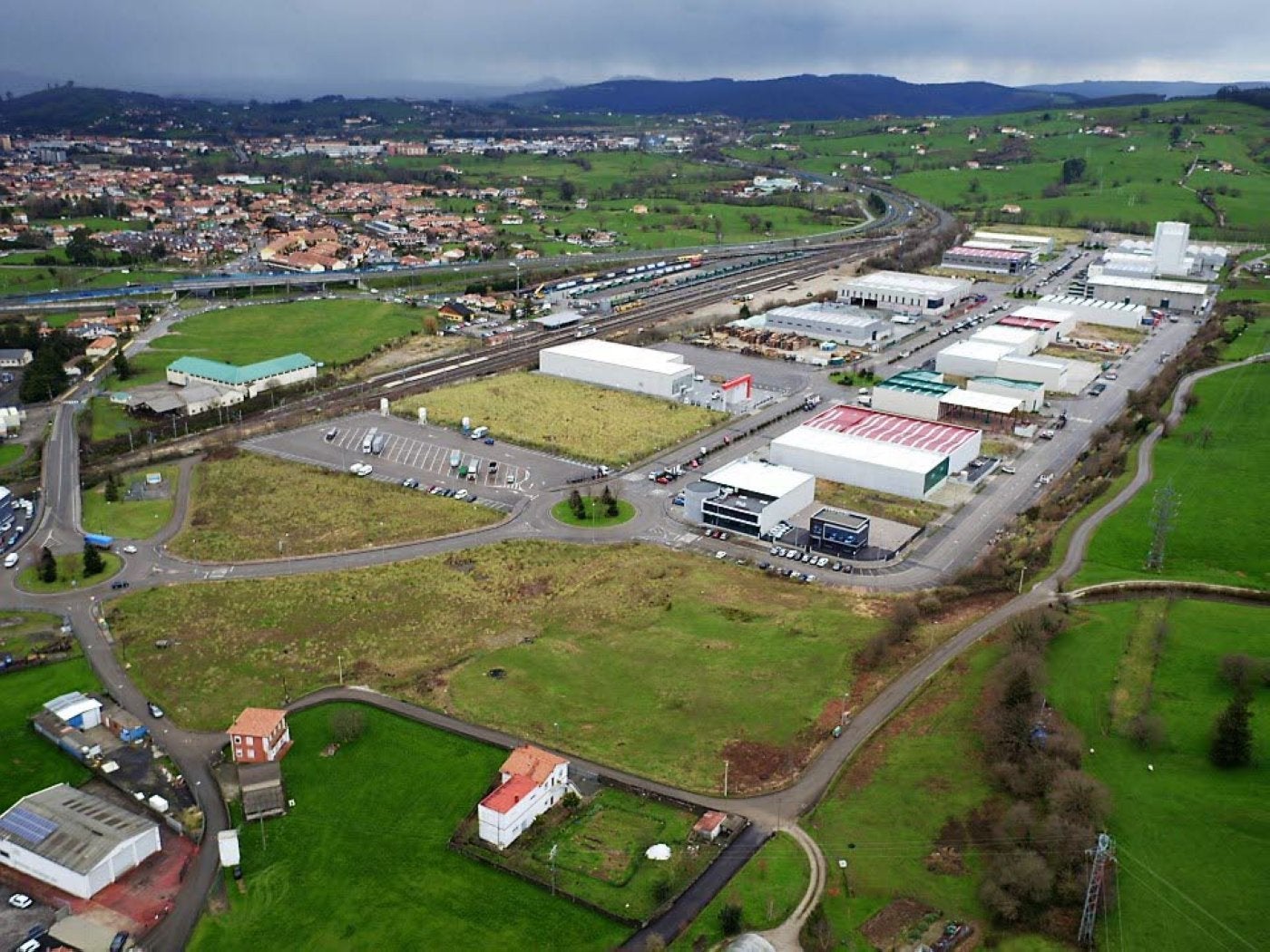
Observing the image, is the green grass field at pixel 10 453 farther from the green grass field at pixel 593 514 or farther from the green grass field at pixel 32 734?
the green grass field at pixel 593 514

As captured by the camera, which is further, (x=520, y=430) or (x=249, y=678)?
(x=520, y=430)

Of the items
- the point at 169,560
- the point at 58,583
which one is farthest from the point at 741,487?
the point at 58,583

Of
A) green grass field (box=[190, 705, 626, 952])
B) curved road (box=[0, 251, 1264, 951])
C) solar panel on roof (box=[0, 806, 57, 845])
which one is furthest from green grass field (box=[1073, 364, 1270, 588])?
solar panel on roof (box=[0, 806, 57, 845])

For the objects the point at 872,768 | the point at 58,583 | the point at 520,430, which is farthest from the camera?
the point at 520,430

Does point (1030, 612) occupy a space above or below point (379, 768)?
above

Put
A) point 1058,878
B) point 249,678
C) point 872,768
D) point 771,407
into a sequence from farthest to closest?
1. point 771,407
2. point 249,678
3. point 872,768
4. point 1058,878

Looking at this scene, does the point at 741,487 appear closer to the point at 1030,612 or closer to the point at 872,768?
the point at 1030,612

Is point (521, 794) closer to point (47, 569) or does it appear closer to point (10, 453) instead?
point (47, 569)
